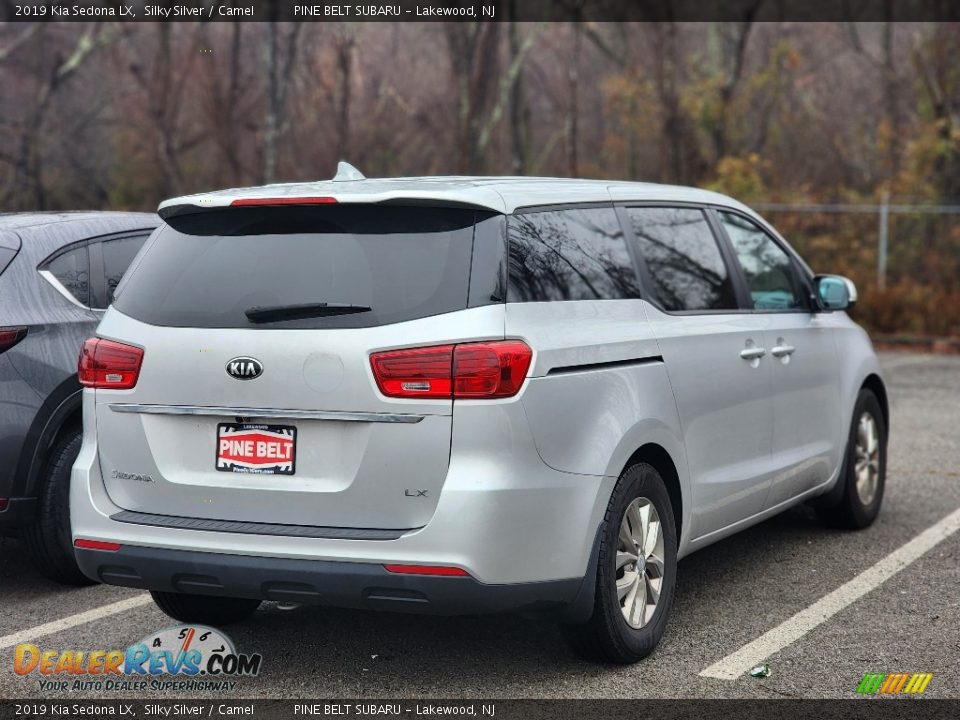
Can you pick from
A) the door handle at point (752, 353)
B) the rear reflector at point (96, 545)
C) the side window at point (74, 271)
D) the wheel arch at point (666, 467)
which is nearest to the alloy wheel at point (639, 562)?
the wheel arch at point (666, 467)

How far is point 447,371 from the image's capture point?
13.1 feet

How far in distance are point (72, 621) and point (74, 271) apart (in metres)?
1.74

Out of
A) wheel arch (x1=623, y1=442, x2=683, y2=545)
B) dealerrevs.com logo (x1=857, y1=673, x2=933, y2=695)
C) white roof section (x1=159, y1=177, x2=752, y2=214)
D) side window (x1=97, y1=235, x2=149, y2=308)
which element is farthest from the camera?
side window (x1=97, y1=235, x2=149, y2=308)

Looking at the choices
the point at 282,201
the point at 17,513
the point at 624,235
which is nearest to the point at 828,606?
the point at 624,235

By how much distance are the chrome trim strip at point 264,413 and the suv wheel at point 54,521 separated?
1584mm

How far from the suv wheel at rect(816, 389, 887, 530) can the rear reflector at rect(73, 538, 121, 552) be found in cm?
384

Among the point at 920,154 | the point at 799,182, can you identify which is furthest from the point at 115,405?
the point at 799,182

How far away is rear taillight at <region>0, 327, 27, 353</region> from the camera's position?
567cm

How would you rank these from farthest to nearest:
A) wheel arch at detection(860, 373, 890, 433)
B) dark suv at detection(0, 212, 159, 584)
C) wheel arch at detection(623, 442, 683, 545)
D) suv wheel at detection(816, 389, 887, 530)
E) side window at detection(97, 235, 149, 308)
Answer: wheel arch at detection(860, 373, 890, 433) < suv wheel at detection(816, 389, 887, 530) < side window at detection(97, 235, 149, 308) < dark suv at detection(0, 212, 159, 584) < wheel arch at detection(623, 442, 683, 545)

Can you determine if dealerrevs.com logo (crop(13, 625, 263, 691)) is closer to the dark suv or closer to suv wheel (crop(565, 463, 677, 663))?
the dark suv

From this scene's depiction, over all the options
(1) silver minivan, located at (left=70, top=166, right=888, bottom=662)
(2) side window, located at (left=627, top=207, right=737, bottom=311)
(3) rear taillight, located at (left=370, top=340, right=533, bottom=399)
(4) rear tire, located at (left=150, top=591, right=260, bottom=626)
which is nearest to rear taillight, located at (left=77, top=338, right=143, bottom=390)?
(1) silver minivan, located at (left=70, top=166, right=888, bottom=662)

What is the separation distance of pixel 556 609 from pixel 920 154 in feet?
67.8

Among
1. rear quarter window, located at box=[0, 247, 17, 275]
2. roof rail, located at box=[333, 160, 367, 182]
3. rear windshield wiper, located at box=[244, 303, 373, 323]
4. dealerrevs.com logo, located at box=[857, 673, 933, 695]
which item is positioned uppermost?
roof rail, located at box=[333, 160, 367, 182]

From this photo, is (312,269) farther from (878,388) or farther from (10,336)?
(878,388)
